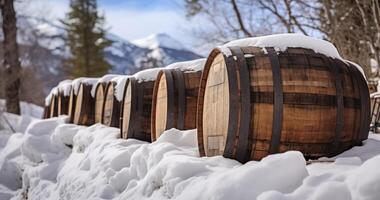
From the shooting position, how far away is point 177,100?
363 cm

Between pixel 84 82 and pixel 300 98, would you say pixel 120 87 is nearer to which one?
Result: pixel 84 82

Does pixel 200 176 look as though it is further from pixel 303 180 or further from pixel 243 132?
pixel 303 180

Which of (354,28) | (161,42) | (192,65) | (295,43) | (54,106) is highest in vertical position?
(161,42)

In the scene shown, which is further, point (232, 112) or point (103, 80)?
point (103, 80)

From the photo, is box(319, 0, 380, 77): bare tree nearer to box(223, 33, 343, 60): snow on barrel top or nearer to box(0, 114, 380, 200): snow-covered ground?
box(0, 114, 380, 200): snow-covered ground

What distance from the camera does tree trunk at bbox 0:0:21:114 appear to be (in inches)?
554

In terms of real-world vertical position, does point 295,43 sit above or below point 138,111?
above

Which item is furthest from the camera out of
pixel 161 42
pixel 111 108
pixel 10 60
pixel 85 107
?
pixel 161 42

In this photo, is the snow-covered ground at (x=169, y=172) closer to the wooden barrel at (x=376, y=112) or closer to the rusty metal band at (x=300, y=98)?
the rusty metal band at (x=300, y=98)

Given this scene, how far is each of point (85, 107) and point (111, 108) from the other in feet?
3.95

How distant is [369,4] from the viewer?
30.6 feet

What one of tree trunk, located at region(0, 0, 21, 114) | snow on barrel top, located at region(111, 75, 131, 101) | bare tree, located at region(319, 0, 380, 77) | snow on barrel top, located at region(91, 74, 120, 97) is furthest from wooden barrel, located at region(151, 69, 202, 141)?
tree trunk, located at region(0, 0, 21, 114)

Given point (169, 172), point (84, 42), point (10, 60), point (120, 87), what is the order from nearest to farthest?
point (169, 172), point (120, 87), point (10, 60), point (84, 42)

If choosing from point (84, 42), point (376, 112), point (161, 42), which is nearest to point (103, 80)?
point (376, 112)
